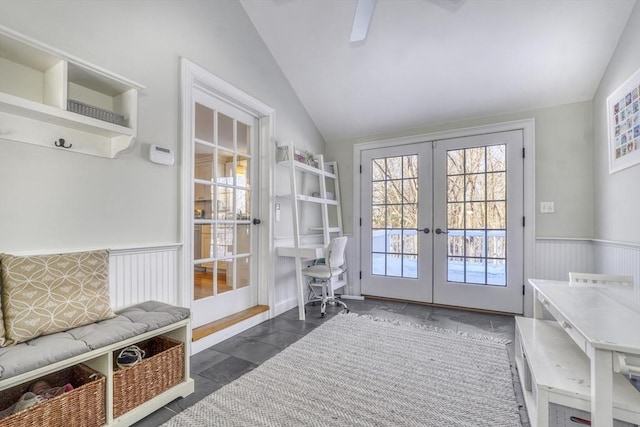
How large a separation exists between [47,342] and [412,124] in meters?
3.81

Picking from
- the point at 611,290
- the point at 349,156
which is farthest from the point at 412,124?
the point at 611,290

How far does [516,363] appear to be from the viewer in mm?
2102

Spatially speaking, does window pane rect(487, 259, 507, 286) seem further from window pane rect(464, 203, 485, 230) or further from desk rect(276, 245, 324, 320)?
desk rect(276, 245, 324, 320)

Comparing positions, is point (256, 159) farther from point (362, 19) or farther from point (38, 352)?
point (38, 352)

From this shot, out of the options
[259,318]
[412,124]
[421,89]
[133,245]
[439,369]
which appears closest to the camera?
[133,245]

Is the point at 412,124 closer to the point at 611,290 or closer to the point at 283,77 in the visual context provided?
the point at 283,77

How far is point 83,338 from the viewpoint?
1355 millimetres

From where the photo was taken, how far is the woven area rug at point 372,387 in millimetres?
1575

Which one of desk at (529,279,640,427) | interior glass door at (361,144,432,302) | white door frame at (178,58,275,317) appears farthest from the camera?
interior glass door at (361,144,432,302)

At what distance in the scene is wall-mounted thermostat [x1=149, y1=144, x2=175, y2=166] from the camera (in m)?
2.06

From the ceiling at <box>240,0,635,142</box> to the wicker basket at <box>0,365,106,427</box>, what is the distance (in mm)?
3134

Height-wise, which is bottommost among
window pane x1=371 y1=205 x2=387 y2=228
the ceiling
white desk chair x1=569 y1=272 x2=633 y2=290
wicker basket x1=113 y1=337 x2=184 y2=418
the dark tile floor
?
the dark tile floor

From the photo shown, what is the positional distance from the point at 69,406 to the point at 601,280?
3115 mm

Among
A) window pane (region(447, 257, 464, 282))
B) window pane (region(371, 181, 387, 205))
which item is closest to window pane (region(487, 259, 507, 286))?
window pane (region(447, 257, 464, 282))
